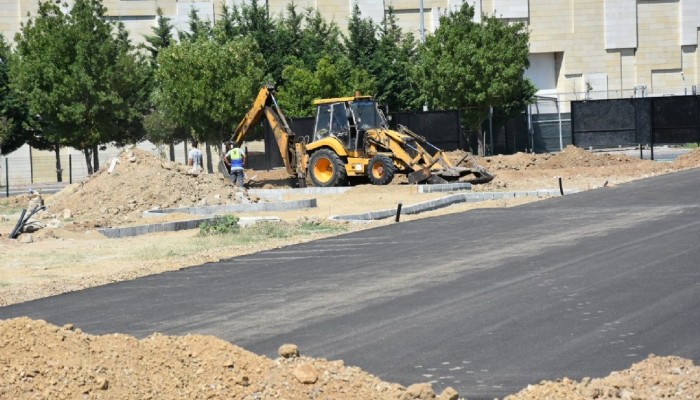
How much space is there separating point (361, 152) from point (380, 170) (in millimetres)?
1113

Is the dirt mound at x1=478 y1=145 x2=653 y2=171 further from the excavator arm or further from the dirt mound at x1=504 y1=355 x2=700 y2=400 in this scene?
the dirt mound at x1=504 y1=355 x2=700 y2=400

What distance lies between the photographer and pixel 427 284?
14.9m

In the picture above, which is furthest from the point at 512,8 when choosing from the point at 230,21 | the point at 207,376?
the point at 207,376

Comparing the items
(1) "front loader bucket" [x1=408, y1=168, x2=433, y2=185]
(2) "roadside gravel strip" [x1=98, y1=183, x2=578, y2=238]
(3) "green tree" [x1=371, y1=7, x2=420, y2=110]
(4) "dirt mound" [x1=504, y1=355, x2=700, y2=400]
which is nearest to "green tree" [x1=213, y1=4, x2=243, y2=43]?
(3) "green tree" [x1=371, y1=7, x2=420, y2=110]

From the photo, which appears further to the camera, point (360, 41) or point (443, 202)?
point (360, 41)

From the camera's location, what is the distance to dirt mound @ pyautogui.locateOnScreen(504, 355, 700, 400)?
27.1 ft

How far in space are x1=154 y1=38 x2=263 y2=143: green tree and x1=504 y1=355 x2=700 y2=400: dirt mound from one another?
43438 millimetres

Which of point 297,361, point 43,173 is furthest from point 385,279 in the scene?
point 43,173

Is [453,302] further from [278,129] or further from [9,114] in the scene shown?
[9,114]

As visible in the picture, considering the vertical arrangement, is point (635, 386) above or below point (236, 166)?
below

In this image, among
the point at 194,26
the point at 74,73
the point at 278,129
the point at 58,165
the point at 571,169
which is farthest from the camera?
the point at 194,26

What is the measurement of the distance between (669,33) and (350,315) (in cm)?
6075

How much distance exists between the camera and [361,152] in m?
35.5

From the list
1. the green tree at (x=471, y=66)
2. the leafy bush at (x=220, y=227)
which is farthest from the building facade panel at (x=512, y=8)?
the leafy bush at (x=220, y=227)
